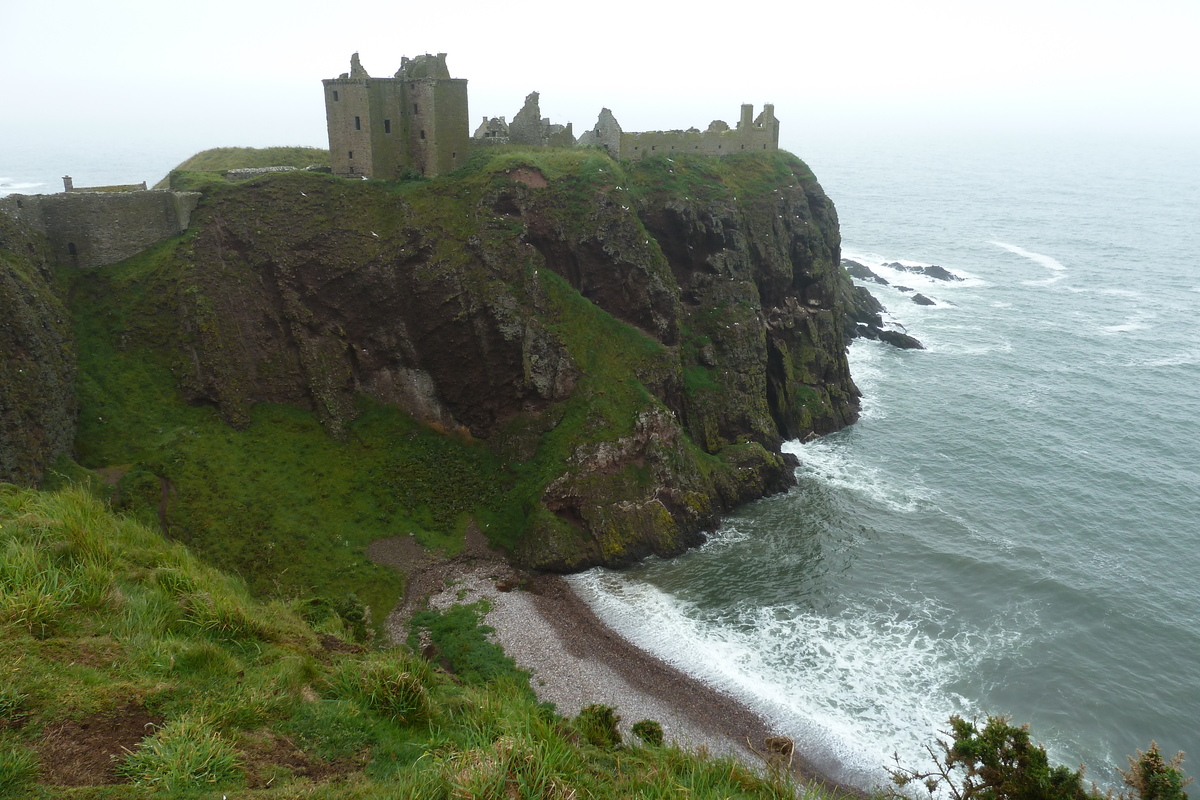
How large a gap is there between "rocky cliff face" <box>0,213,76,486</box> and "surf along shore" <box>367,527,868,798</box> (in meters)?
16.7

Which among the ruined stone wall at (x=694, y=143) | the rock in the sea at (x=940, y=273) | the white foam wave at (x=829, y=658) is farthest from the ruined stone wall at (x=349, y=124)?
the rock in the sea at (x=940, y=273)

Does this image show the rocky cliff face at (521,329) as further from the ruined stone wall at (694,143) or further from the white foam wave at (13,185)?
the white foam wave at (13,185)

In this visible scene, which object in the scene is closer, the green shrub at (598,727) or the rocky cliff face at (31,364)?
the green shrub at (598,727)

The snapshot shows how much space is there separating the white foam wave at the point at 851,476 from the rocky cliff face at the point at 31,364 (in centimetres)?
4687

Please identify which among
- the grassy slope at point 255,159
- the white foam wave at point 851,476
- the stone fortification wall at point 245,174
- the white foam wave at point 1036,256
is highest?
the grassy slope at point 255,159

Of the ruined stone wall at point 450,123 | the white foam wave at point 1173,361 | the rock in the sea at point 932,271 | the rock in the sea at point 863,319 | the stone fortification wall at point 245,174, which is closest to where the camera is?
the stone fortification wall at point 245,174

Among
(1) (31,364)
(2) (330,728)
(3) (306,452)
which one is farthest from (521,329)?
(2) (330,728)

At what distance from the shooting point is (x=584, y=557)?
43438 millimetres

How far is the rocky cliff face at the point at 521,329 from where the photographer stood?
45000 mm

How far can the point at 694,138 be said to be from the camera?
68688 mm

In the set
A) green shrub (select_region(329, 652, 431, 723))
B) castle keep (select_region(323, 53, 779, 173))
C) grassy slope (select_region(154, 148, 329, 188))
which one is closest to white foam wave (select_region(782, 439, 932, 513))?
castle keep (select_region(323, 53, 779, 173))

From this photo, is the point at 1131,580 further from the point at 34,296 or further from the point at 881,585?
the point at 34,296

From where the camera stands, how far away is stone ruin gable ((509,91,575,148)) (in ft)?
200

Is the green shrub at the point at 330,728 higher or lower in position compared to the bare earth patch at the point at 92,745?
lower
